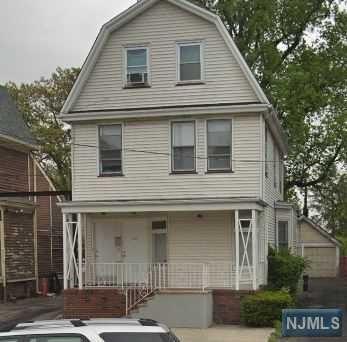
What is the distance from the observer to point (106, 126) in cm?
2278

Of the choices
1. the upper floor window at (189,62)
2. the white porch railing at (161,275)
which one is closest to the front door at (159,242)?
the white porch railing at (161,275)

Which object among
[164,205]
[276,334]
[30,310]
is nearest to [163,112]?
[164,205]

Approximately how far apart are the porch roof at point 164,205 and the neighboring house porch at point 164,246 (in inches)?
1.2

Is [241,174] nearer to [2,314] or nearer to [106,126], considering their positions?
[106,126]

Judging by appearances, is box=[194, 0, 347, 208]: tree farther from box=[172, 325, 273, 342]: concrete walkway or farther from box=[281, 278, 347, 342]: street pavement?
box=[172, 325, 273, 342]: concrete walkway

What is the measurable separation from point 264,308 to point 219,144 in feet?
17.7

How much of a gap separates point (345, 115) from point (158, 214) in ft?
45.7

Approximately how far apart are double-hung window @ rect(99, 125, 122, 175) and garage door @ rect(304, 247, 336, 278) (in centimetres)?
2611

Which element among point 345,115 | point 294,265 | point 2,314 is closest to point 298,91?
point 345,115

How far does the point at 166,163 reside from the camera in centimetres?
2217

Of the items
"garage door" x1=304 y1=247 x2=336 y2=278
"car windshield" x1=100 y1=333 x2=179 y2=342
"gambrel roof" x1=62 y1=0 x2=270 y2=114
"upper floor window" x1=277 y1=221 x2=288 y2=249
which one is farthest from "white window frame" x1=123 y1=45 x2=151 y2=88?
"garage door" x1=304 y1=247 x2=336 y2=278

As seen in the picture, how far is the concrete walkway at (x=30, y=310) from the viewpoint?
70.8 feet

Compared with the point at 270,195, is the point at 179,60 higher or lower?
higher

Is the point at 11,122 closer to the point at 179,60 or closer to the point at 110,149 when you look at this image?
the point at 110,149
